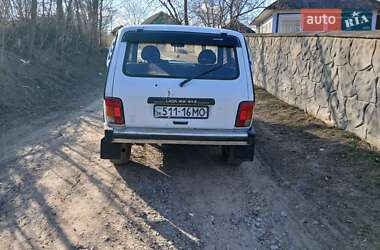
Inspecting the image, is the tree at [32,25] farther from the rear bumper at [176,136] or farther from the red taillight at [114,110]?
the rear bumper at [176,136]

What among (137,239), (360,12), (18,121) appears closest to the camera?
(137,239)

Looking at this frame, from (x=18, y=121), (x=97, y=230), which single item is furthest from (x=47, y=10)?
(x=97, y=230)

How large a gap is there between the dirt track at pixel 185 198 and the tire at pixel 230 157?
0.09 m

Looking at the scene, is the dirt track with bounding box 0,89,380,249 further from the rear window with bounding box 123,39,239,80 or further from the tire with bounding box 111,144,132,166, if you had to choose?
the rear window with bounding box 123,39,239,80

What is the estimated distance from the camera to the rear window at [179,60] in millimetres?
4895

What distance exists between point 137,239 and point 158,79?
6.07 feet

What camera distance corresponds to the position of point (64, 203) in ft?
14.5

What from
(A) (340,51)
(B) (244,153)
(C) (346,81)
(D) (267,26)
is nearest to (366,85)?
(C) (346,81)

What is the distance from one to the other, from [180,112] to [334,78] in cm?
371

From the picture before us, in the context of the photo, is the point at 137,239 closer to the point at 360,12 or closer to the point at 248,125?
the point at 248,125

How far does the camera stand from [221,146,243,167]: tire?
17.9ft

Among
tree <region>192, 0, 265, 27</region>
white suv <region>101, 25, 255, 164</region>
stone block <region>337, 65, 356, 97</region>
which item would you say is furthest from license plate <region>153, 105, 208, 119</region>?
tree <region>192, 0, 265, 27</region>

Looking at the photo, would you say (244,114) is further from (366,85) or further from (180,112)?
(366,85)

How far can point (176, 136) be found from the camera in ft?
15.8
